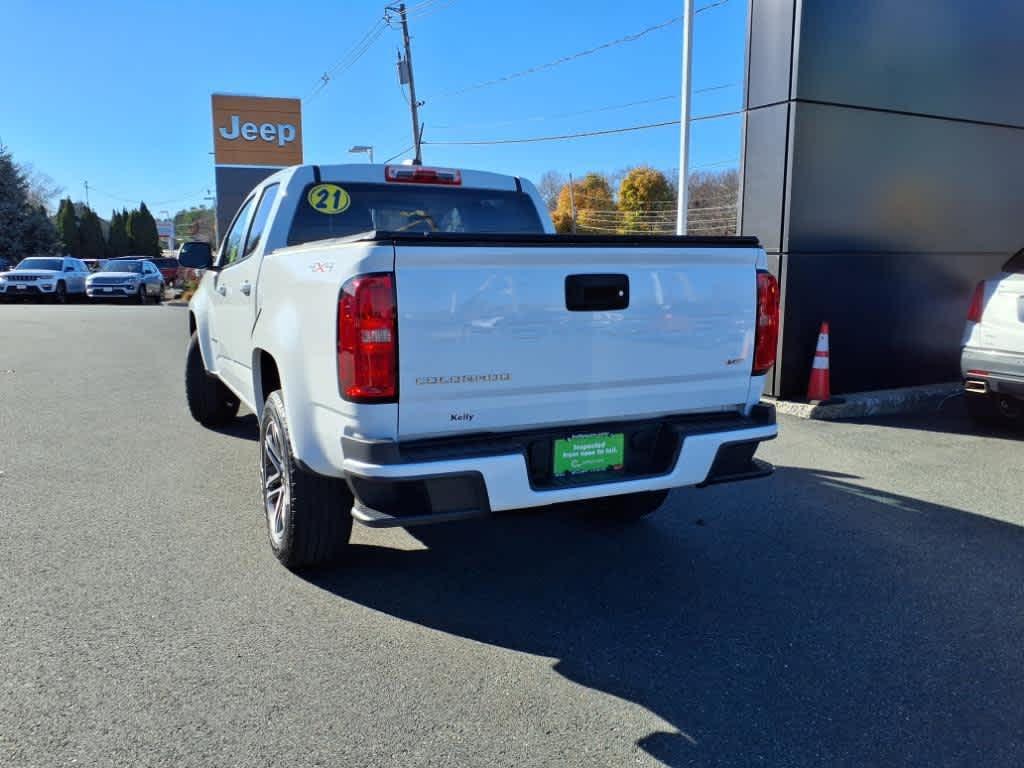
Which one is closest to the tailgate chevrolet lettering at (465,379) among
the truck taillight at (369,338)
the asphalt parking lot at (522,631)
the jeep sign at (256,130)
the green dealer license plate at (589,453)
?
the truck taillight at (369,338)

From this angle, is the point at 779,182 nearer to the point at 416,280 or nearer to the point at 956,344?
the point at 956,344

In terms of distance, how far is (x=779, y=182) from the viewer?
793 centimetres

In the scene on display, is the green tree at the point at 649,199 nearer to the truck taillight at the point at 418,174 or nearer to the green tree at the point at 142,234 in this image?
the green tree at the point at 142,234

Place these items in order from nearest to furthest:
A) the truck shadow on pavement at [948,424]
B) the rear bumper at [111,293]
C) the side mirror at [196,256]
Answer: the side mirror at [196,256] → the truck shadow on pavement at [948,424] → the rear bumper at [111,293]

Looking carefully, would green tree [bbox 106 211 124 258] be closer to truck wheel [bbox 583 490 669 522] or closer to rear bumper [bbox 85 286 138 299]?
rear bumper [bbox 85 286 138 299]

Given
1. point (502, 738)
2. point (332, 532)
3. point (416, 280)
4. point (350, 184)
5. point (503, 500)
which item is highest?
point (350, 184)

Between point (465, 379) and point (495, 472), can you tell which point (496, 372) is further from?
point (495, 472)

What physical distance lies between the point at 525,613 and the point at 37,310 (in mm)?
23861

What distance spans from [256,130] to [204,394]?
37243 millimetres

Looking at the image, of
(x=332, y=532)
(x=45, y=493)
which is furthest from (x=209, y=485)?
(x=332, y=532)

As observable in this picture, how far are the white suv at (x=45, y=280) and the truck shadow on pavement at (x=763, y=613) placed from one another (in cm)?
2738

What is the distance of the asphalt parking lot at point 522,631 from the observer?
2689mm

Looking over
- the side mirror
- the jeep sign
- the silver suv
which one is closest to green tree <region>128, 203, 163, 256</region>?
the jeep sign

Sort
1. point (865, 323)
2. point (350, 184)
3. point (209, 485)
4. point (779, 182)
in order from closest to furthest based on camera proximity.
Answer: point (350, 184), point (209, 485), point (779, 182), point (865, 323)
